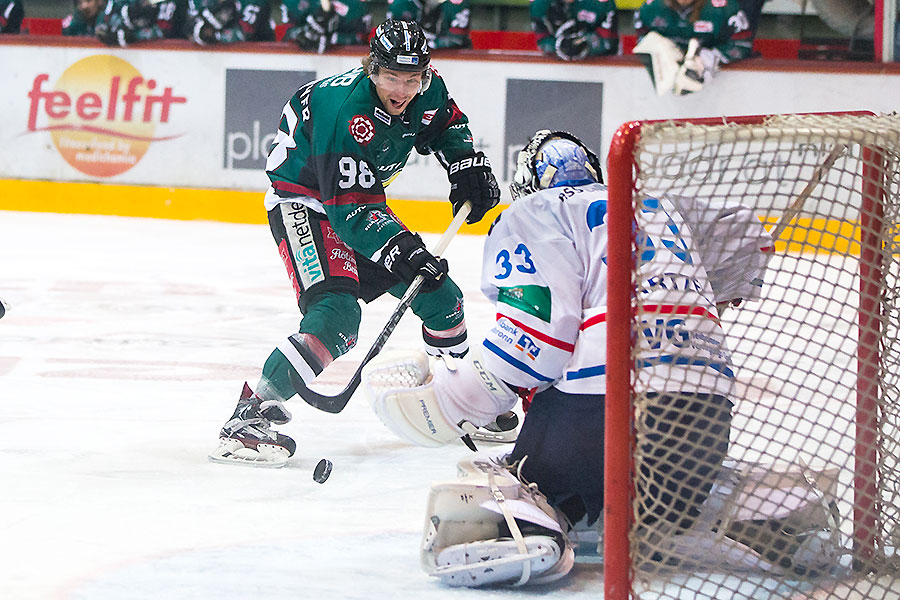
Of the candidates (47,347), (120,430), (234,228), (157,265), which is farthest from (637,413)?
(234,228)

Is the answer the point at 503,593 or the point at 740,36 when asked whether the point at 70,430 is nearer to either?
the point at 503,593

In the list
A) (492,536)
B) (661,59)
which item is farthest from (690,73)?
(492,536)

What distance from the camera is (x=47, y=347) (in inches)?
150

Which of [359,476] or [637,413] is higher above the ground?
[637,413]

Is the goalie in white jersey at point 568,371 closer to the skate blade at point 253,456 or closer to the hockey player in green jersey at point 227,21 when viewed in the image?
the skate blade at point 253,456

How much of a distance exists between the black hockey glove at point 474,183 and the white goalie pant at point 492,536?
1.26m

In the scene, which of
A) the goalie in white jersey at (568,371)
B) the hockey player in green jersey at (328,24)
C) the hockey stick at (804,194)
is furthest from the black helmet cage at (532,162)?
the hockey player in green jersey at (328,24)

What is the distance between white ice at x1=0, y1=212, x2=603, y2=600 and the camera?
194 cm

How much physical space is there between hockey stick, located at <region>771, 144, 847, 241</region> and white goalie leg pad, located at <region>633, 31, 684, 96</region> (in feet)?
15.1

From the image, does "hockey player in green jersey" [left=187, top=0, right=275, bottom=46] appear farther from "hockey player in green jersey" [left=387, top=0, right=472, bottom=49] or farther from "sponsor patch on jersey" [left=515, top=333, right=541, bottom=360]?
"sponsor patch on jersey" [left=515, top=333, right=541, bottom=360]

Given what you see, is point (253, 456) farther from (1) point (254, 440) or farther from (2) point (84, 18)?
(2) point (84, 18)

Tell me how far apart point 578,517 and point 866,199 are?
2.31ft

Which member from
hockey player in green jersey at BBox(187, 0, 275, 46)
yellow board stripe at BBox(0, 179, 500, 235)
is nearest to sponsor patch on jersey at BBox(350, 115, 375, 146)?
yellow board stripe at BBox(0, 179, 500, 235)

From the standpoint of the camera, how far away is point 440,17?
6.93 m
